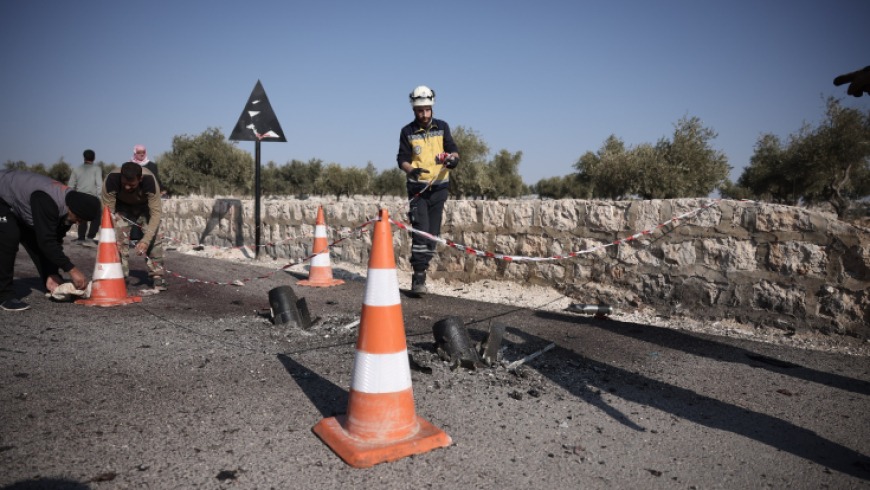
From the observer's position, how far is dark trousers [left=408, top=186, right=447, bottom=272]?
5.89m

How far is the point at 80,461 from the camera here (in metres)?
1.98

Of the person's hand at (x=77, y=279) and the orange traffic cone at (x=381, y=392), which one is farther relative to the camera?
the person's hand at (x=77, y=279)

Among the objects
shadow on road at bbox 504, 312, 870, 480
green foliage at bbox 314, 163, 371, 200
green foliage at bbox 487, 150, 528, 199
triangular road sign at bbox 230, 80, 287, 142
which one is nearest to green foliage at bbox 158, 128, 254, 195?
green foliage at bbox 314, 163, 371, 200

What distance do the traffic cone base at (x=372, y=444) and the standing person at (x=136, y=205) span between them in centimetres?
418

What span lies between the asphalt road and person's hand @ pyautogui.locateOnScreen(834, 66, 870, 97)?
6.01 ft

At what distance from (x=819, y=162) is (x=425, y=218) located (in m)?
27.3

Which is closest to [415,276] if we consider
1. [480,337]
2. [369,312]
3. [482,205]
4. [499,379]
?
[482,205]

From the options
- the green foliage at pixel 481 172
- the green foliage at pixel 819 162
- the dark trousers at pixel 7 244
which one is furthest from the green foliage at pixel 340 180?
the dark trousers at pixel 7 244

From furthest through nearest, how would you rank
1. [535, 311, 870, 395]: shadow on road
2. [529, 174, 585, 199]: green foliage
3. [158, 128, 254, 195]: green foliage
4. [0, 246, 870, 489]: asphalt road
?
[529, 174, 585, 199]: green foliage → [158, 128, 254, 195]: green foliage → [535, 311, 870, 395]: shadow on road → [0, 246, 870, 489]: asphalt road

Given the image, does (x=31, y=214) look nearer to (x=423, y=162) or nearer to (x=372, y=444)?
(x=423, y=162)

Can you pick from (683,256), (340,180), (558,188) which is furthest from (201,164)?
(558,188)

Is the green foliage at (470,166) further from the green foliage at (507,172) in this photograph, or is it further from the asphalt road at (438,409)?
the asphalt road at (438,409)

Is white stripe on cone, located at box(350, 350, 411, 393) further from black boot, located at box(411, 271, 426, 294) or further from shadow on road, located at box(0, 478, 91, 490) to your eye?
black boot, located at box(411, 271, 426, 294)

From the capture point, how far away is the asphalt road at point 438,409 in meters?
1.99
